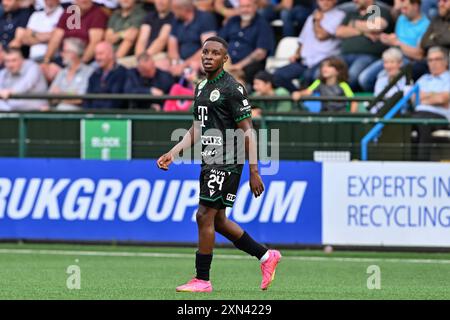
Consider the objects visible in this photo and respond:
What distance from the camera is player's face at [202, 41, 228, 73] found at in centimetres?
1031

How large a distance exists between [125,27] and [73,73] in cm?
141

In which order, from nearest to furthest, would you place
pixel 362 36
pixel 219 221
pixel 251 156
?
pixel 251 156
pixel 219 221
pixel 362 36

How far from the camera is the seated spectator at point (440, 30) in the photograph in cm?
1744

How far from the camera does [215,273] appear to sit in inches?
509

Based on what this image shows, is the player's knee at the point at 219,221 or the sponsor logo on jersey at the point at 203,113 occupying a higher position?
the sponsor logo on jersey at the point at 203,113

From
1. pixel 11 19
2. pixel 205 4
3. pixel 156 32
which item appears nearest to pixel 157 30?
pixel 156 32

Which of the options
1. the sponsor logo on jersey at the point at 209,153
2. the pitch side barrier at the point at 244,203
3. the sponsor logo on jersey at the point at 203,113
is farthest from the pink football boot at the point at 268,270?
the pitch side barrier at the point at 244,203

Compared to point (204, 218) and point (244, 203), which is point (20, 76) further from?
point (204, 218)

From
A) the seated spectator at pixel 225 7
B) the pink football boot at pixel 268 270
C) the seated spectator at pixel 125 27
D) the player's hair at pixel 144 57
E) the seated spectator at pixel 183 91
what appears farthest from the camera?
the seated spectator at pixel 125 27

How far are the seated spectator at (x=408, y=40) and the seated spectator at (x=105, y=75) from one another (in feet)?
12.5

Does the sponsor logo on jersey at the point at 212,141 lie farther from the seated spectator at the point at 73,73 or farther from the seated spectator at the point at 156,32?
the seated spectator at the point at 156,32

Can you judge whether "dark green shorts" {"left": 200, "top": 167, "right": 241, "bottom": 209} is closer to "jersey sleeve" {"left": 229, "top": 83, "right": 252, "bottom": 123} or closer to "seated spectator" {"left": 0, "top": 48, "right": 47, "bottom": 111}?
"jersey sleeve" {"left": 229, "top": 83, "right": 252, "bottom": 123}
